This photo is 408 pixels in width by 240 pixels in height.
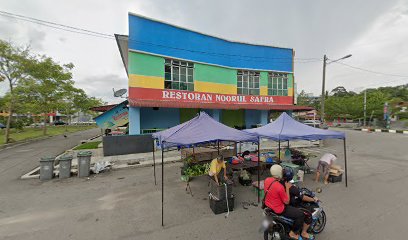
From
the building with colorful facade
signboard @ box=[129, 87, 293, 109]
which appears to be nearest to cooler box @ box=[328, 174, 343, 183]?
the building with colorful facade

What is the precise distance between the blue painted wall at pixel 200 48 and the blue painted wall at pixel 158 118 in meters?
4.64

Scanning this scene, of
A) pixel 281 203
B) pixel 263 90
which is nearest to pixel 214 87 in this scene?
pixel 263 90

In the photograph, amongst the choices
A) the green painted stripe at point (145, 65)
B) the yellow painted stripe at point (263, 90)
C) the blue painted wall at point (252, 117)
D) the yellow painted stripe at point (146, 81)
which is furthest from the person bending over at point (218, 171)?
the yellow painted stripe at point (263, 90)

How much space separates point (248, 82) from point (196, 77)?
5.75 metres

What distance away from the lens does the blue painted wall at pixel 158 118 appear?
1558 cm

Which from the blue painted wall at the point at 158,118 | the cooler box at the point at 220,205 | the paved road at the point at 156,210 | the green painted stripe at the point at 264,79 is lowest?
the paved road at the point at 156,210

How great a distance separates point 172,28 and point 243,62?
24.7ft

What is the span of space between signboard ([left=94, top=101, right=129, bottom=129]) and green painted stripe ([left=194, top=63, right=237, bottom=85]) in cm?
643

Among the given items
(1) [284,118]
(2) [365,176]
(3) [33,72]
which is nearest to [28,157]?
(3) [33,72]

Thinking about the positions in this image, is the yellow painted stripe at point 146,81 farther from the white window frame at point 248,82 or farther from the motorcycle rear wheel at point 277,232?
the motorcycle rear wheel at point 277,232

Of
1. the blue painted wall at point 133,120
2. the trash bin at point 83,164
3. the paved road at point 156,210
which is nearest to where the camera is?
the paved road at point 156,210

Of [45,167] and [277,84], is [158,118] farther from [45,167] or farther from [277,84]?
[277,84]

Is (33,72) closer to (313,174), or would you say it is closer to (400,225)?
(313,174)

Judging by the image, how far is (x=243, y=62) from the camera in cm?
1886
